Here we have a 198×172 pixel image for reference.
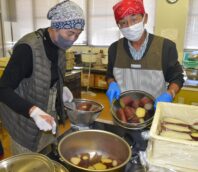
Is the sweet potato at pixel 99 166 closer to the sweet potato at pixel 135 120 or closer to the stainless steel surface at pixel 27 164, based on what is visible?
the stainless steel surface at pixel 27 164

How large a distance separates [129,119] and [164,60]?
Result: 607 millimetres

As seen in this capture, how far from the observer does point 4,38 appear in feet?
17.2

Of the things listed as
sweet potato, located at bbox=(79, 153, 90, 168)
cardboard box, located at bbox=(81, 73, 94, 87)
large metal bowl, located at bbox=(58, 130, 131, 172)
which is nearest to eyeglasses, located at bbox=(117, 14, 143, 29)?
large metal bowl, located at bbox=(58, 130, 131, 172)

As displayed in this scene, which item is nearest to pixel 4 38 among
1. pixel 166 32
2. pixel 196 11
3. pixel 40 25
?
pixel 40 25

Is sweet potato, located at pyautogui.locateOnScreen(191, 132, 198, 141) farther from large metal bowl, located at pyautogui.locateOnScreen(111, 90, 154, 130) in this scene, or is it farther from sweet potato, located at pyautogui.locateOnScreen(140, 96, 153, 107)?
sweet potato, located at pyautogui.locateOnScreen(140, 96, 153, 107)

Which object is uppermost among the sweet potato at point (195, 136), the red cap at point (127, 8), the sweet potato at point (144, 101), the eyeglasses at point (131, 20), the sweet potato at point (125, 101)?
the red cap at point (127, 8)

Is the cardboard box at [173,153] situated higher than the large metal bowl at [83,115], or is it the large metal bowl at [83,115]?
the cardboard box at [173,153]

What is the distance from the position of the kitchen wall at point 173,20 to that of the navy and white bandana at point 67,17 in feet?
9.47

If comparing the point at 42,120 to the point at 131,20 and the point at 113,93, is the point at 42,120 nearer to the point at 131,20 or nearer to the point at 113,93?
the point at 113,93

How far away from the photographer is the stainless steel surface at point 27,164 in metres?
0.76

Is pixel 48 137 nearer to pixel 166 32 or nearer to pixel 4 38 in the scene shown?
pixel 166 32

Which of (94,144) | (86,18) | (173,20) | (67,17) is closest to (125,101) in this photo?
(94,144)

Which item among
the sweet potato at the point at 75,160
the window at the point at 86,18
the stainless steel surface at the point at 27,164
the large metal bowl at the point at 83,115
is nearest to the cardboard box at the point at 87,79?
the window at the point at 86,18

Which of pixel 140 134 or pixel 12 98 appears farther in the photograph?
pixel 140 134
